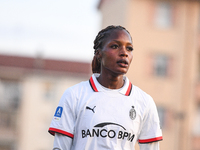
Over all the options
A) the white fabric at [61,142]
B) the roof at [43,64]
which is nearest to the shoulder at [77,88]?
the white fabric at [61,142]

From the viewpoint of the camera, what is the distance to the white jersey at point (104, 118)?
312 cm

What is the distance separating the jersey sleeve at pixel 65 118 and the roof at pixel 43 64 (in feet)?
105

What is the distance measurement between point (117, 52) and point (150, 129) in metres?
0.67

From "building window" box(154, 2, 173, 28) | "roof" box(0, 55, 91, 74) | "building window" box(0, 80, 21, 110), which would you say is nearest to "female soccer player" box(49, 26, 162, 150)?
"building window" box(154, 2, 173, 28)

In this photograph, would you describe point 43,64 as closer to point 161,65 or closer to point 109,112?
point 161,65

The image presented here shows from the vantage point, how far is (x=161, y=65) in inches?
800

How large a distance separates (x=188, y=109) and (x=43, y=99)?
1425 cm

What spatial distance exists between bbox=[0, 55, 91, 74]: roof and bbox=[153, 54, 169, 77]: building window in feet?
50.8

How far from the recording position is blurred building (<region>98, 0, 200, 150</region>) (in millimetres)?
19969

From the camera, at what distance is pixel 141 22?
20203 mm

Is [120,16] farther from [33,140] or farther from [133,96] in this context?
[133,96]

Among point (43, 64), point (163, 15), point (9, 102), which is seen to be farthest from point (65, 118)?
point (43, 64)

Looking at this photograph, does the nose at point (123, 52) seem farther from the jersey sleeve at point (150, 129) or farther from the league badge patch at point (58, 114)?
the league badge patch at point (58, 114)

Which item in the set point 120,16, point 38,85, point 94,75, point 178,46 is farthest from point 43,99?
point 94,75
